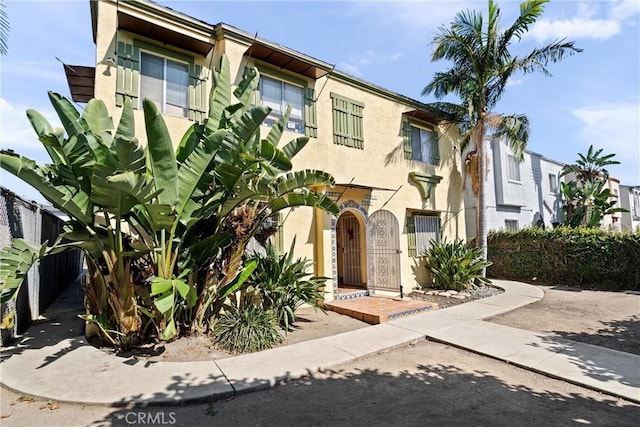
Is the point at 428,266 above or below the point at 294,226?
below

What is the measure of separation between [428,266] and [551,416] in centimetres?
874

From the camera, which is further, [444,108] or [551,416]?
[444,108]

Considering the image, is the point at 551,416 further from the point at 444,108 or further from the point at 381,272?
the point at 444,108

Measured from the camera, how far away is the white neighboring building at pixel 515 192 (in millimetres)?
18456

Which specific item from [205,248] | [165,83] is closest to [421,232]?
[205,248]

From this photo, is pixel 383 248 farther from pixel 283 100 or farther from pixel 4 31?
pixel 4 31

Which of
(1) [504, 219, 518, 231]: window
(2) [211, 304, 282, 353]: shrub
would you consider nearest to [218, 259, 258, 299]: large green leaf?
(2) [211, 304, 282, 353]: shrub

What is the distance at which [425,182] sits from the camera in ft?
42.3

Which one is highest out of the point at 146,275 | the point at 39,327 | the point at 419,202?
the point at 419,202

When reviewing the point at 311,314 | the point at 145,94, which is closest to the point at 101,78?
the point at 145,94

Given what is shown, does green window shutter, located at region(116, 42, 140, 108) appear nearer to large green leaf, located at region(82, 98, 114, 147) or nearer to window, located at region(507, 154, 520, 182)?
large green leaf, located at region(82, 98, 114, 147)

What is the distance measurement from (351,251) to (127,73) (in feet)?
28.6

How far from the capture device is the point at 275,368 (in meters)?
5.30

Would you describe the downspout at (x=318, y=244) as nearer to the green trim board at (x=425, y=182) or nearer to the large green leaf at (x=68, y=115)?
the green trim board at (x=425, y=182)
